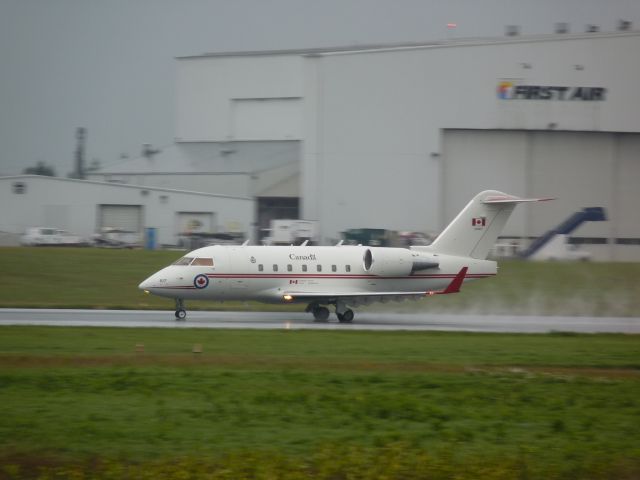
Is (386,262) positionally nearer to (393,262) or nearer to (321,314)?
(393,262)

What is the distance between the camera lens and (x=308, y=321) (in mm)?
33219

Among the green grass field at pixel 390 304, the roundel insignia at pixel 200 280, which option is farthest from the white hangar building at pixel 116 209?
the roundel insignia at pixel 200 280

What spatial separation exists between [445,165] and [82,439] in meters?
54.8

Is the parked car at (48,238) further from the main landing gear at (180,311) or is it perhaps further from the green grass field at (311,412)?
the green grass field at (311,412)

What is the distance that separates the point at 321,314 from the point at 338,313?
68 centimetres

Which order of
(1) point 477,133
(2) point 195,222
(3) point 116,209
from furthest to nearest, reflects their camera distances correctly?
(3) point 116,209, (2) point 195,222, (1) point 477,133

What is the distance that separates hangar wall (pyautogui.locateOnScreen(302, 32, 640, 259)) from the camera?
64938mm

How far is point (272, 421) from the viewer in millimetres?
14453

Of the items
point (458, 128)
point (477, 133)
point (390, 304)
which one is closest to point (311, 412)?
point (390, 304)

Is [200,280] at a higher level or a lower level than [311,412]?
higher

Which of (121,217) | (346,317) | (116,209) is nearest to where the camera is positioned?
(346,317)

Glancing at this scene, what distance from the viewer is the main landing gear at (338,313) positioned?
3325 cm

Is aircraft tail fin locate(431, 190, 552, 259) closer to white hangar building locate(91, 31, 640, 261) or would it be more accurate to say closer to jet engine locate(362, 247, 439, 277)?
jet engine locate(362, 247, 439, 277)

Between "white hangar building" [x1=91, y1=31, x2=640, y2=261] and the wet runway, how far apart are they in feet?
96.2
